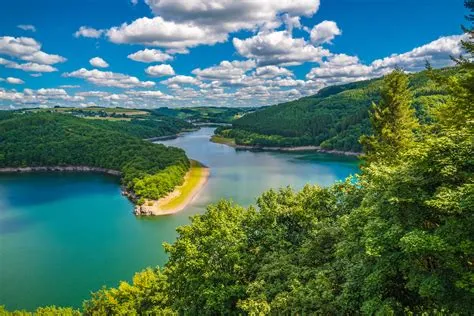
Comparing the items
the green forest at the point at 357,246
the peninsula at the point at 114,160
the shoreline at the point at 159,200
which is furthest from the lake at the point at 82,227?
the green forest at the point at 357,246

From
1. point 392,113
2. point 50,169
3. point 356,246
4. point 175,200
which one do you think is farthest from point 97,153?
point 356,246

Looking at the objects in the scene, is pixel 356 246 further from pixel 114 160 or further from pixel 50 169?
pixel 50 169

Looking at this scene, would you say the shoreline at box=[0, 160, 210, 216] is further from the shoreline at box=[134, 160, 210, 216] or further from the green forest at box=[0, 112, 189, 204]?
the green forest at box=[0, 112, 189, 204]

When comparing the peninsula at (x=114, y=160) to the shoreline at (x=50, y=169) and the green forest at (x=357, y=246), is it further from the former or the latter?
the green forest at (x=357, y=246)

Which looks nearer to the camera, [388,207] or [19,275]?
[388,207]

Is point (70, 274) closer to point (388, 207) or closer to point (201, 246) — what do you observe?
point (201, 246)

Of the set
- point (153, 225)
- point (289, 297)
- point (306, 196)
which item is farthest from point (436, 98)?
point (289, 297)
